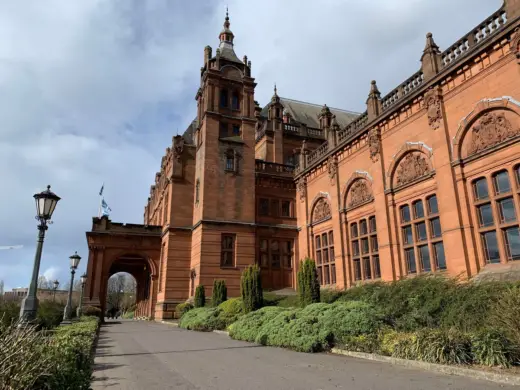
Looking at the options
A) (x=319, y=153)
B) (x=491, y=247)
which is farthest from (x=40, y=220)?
(x=319, y=153)

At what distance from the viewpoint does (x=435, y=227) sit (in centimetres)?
1645

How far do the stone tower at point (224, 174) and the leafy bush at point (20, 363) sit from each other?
894 inches

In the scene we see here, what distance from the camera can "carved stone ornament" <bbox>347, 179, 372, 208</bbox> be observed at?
68.3 ft

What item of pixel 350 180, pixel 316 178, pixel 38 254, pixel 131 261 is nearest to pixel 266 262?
pixel 316 178

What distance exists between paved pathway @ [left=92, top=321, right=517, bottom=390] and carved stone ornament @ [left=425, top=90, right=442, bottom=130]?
11190 millimetres

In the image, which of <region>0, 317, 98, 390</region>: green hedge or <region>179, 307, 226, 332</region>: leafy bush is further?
<region>179, 307, 226, 332</region>: leafy bush

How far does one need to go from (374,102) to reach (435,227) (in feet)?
26.0

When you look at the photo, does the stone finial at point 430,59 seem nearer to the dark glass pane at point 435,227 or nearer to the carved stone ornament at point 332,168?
the dark glass pane at point 435,227

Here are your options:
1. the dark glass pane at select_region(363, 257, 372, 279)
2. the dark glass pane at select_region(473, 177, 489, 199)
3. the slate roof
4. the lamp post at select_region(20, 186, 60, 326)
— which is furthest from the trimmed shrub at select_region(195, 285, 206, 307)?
the slate roof

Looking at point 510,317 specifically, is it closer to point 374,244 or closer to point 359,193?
point 374,244

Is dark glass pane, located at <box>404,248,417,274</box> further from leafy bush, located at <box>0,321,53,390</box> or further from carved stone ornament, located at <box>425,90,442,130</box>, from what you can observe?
leafy bush, located at <box>0,321,53,390</box>

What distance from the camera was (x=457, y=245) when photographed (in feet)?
47.5

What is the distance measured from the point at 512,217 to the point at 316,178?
14634mm

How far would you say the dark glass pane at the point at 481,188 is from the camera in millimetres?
14156
